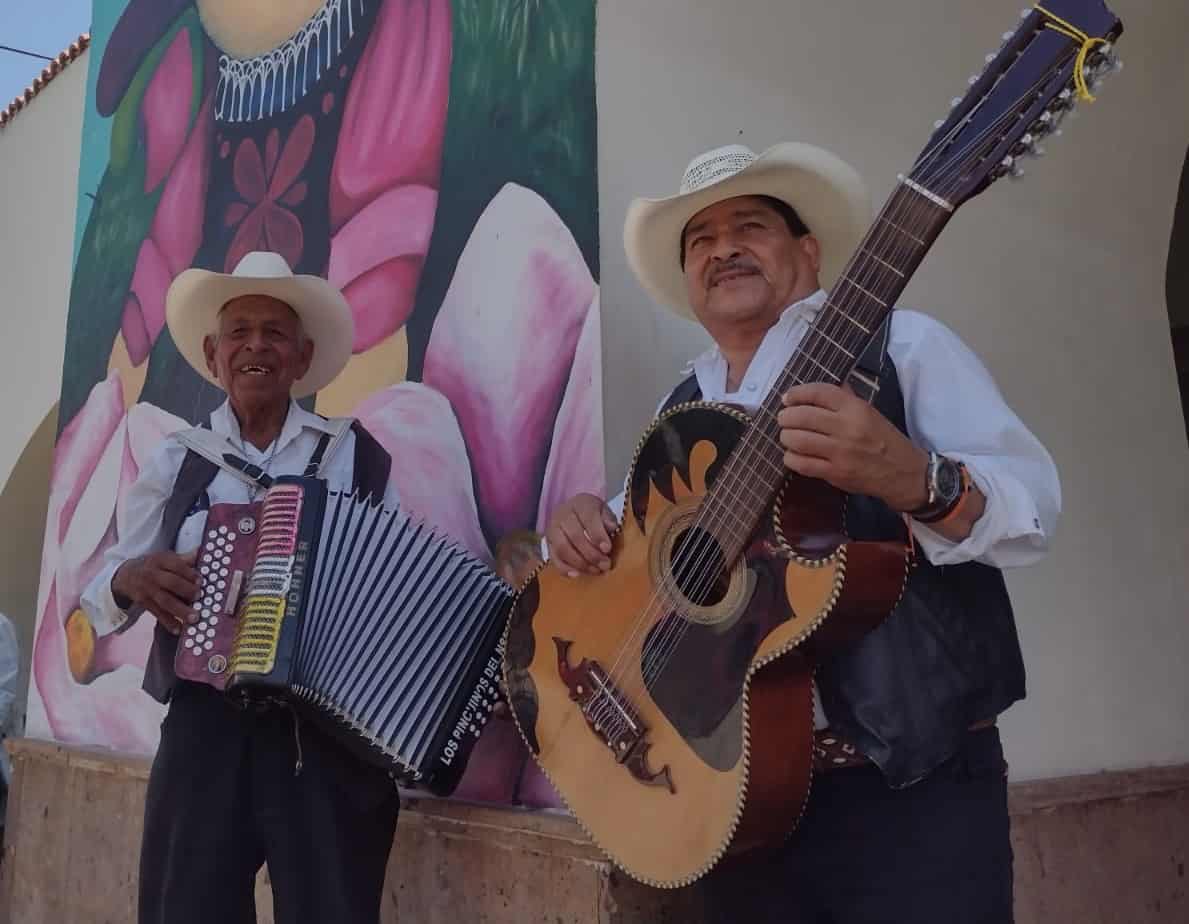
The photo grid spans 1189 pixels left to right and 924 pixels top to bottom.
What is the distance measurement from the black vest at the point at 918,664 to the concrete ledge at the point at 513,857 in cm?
93

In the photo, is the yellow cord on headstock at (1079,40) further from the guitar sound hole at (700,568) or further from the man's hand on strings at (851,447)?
the guitar sound hole at (700,568)

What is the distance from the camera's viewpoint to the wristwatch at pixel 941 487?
4.26 feet

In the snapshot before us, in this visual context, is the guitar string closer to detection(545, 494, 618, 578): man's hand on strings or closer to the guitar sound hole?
the guitar sound hole

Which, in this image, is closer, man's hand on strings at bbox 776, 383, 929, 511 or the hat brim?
man's hand on strings at bbox 776, 383, 929, 511

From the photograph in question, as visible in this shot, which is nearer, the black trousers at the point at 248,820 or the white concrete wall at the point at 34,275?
the black trousers at the point at 248,820

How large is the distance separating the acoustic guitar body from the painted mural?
0.72m

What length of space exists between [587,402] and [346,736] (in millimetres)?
951

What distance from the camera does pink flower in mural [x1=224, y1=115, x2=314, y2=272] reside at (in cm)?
376

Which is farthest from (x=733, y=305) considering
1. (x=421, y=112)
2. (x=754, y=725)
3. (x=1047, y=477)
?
(x=421, y=112)

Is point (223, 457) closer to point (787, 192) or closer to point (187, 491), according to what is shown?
point (187, 491)

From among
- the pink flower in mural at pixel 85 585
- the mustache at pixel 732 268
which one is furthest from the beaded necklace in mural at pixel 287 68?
the mustache at pixel 732 268

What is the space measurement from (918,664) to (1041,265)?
2416mm

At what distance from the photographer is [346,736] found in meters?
1.95

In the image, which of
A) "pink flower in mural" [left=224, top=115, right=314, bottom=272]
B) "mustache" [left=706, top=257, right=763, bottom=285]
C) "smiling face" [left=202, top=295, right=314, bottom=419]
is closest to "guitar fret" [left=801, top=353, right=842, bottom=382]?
"mustache" [left=706, top=257, right=763, bottom=285]
